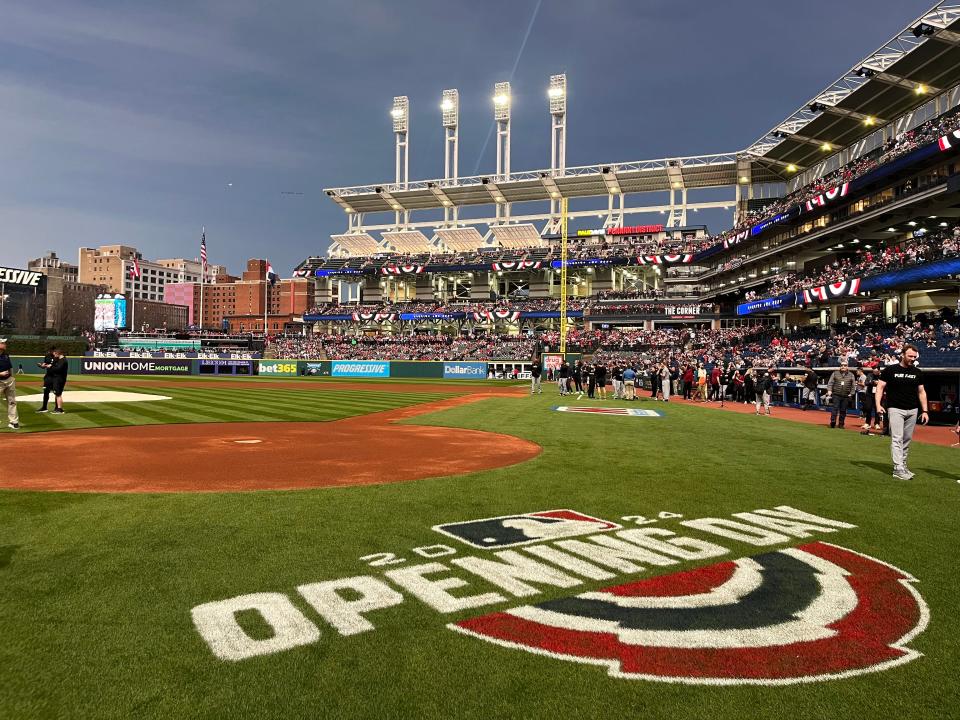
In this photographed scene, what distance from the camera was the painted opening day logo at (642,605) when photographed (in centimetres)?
322

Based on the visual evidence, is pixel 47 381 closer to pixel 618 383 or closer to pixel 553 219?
pixel 618 383

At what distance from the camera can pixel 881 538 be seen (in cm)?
548

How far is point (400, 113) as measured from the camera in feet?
279

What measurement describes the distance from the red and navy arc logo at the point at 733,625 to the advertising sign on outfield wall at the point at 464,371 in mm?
47865

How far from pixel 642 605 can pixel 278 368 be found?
57.9 meters

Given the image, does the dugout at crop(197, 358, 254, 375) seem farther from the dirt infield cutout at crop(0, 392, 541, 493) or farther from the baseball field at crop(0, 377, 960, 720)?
the baseball field at crop(0, 377, 960, 720)

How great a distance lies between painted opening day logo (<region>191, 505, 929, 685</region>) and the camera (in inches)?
127

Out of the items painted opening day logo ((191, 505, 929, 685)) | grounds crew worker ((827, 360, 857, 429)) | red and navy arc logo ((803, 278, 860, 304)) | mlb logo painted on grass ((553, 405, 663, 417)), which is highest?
red and navy arc logo ((803, 278, 860, 304))

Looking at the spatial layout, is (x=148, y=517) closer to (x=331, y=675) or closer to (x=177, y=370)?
(x=331, y=675)

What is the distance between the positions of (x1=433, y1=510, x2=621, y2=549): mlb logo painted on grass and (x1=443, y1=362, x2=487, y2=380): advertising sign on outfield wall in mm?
46101

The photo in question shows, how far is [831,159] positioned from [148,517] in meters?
62.7

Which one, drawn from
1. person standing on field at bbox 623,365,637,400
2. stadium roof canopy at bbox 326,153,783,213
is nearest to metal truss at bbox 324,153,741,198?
stadium roof canopy at bbox 326,153,783,213

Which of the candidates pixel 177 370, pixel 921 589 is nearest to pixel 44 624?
pixel 921 589

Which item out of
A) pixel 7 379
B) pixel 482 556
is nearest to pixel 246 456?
pixel 7 379
